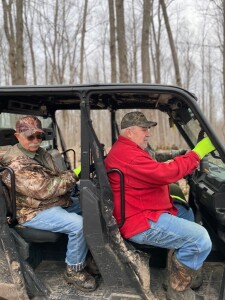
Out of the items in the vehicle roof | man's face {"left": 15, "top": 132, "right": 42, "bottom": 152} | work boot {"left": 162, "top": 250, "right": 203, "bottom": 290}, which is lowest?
work boot {"left": 162, "top": 250, "right": 203, "bottom": 290}

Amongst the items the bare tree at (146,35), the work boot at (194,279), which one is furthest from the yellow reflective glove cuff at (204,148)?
the bare tree at (146,35)

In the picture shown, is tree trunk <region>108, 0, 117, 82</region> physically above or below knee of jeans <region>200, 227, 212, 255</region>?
above

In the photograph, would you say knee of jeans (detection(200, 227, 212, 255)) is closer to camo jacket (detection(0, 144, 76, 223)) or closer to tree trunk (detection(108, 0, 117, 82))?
camo jacket (detection(0, 144, 76, 223))

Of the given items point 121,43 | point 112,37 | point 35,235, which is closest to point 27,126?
point 35,235

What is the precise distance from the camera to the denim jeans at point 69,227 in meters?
2.75

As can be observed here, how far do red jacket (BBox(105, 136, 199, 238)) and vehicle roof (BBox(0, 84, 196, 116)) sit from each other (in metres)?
0.46

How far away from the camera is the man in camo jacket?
2.76m

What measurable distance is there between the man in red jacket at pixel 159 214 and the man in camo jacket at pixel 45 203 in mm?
392

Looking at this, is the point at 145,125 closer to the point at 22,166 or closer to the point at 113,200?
the point at 113,200

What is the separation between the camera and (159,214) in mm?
2713

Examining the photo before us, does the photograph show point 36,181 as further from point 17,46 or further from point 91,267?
point 17,46

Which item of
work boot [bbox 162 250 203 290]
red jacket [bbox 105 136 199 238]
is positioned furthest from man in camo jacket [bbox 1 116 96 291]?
work boot [bbox 162 250 203 290]

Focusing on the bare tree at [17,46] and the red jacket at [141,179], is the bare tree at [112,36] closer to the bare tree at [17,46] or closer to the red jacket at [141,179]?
the bare tree at [17,46]

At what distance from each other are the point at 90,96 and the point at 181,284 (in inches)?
64.8
